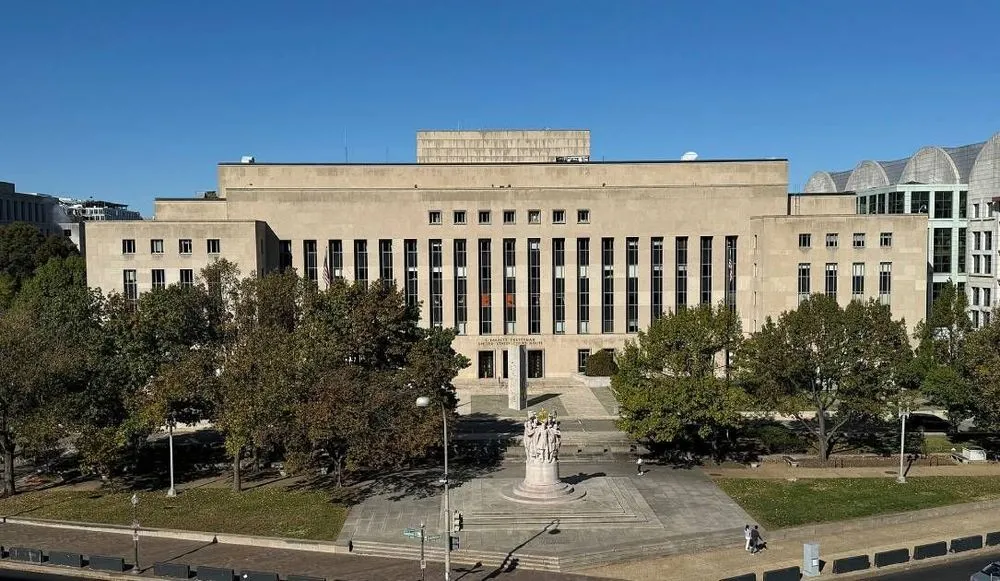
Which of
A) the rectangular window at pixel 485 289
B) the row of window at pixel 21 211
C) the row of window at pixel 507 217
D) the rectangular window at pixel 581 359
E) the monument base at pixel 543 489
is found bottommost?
the monument base at pixel 543 489

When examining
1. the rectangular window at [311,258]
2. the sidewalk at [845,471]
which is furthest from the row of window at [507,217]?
the sidewalk at [845,471]

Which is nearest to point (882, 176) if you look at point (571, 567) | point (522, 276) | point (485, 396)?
point (522, 276)

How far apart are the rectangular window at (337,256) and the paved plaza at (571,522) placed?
35.7m

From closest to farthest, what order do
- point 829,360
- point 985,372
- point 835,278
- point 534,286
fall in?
point 985,372
point 829,360
point 835,278
point 534,286

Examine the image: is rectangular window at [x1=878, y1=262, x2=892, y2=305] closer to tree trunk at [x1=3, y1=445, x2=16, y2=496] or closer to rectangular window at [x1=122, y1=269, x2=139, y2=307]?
rectangular window at [x1=122, y1=269, x2=139, y2=307]

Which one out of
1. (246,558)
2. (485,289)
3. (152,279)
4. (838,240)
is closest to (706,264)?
(838,240)

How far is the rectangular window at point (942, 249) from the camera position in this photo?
92.2 meters

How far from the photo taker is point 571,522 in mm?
40531

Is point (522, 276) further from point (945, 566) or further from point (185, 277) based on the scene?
point (945, 566)

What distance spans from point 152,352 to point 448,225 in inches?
1334

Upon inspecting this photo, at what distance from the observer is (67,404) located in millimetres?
45094

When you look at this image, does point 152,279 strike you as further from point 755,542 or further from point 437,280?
point 755,542

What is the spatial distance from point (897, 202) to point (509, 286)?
48.6 m

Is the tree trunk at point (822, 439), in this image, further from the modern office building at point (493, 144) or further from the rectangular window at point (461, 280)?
the modern office building at point (493, 144)
